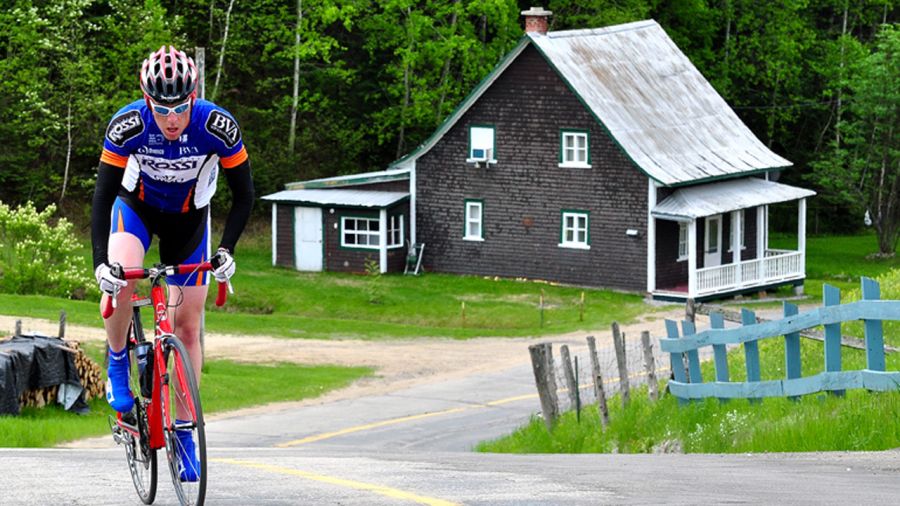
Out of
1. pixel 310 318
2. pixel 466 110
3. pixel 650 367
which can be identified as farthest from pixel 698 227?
pixel 650 367

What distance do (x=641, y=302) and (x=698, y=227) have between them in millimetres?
4848

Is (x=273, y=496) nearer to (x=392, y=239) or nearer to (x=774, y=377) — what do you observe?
(x=774, y=377)

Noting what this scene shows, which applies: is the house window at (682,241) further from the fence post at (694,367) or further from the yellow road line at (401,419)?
the fence post at (694,367)

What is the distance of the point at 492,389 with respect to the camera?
32125 mm

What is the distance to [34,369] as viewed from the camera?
25.6m

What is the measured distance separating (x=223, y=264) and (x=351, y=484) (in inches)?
80.0

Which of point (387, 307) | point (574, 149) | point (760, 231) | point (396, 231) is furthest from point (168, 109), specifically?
point (760, 231)

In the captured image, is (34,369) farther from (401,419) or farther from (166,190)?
(166,190)

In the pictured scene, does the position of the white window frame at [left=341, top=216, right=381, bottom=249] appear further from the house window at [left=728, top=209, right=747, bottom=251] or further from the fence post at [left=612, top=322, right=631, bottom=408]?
the fence post at [left=612, top=322, right=631, bottom=408]

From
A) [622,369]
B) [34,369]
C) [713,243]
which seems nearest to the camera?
[622,369]

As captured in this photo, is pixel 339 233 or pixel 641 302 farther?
pixel 339 233

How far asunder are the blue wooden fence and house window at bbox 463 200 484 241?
102 feet

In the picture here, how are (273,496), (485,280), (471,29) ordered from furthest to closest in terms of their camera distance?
(471,29) < (485,280) < (273,496)

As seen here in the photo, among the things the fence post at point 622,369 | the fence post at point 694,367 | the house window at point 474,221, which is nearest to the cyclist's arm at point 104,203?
Result: the fence post at point 694,367
